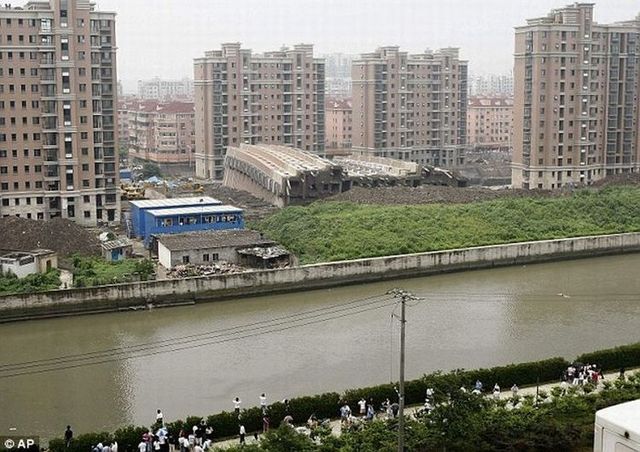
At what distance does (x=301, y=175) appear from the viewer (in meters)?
21.5

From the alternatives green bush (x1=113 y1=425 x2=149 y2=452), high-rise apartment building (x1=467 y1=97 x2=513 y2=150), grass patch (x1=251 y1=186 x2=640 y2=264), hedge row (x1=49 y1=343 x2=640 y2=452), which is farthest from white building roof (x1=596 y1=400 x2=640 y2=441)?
high-rise apartment building (x1=467 y1=97 x2=513 y2=150)

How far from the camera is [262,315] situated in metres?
12.9

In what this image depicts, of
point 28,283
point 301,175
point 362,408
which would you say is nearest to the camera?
point 362,408

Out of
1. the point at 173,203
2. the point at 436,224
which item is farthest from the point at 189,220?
the point at 436,224

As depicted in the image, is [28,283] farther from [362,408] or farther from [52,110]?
[362,408]

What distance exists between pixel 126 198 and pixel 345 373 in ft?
44.5

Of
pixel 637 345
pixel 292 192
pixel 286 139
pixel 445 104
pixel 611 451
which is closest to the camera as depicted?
pixel 611 451

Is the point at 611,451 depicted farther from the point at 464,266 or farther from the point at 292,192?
the point at 292,192

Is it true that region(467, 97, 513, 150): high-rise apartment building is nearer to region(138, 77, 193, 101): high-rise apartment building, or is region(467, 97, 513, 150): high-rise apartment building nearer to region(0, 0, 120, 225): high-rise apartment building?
region(0, 0, 120, 225): high-rise apartment building

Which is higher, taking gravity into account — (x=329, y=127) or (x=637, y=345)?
(x=329, y=127)

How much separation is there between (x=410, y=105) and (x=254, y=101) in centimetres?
616

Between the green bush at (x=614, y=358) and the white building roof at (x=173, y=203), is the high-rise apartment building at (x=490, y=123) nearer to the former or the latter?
the white building roof at (x=173, y=203)

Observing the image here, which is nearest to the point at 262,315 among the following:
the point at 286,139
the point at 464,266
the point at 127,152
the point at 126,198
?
the point at 464,266

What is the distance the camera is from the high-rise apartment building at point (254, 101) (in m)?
28.7
